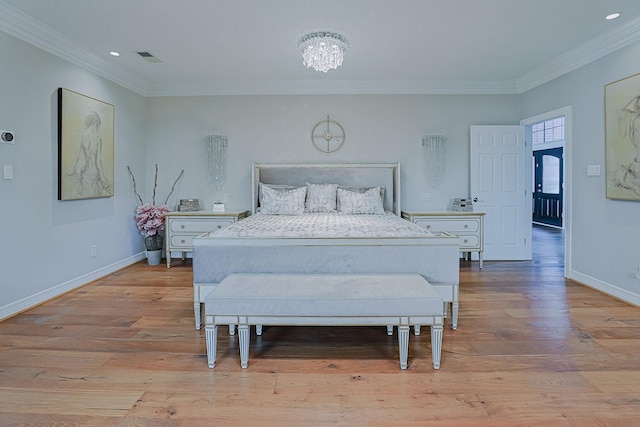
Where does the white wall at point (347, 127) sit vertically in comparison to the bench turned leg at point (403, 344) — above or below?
above

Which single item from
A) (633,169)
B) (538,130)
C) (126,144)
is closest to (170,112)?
(126,144)

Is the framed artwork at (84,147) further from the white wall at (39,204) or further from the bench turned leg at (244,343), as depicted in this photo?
the bench turned leg at (244,343)

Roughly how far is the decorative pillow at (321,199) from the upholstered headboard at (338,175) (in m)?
0.31

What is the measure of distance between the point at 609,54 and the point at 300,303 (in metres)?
3.84

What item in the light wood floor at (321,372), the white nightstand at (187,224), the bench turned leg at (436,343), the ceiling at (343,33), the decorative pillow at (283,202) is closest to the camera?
the light wood floor at (321,372)

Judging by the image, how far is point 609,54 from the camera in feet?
11.9

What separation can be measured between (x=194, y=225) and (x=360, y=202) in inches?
84.2

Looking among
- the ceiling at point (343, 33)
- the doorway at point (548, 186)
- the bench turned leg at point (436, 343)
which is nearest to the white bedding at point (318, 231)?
the bench turned leg at point (436, 343)

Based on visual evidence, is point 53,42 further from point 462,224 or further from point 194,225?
point 462,224

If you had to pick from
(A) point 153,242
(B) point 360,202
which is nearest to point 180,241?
(A) point 153,242

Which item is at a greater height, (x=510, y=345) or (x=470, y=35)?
(x=470, y=35)

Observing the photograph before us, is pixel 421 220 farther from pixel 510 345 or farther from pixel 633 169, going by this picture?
pixel 510 345

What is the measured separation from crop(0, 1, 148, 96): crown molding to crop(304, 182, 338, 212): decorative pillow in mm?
2718

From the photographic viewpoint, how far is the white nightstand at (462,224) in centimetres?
483
